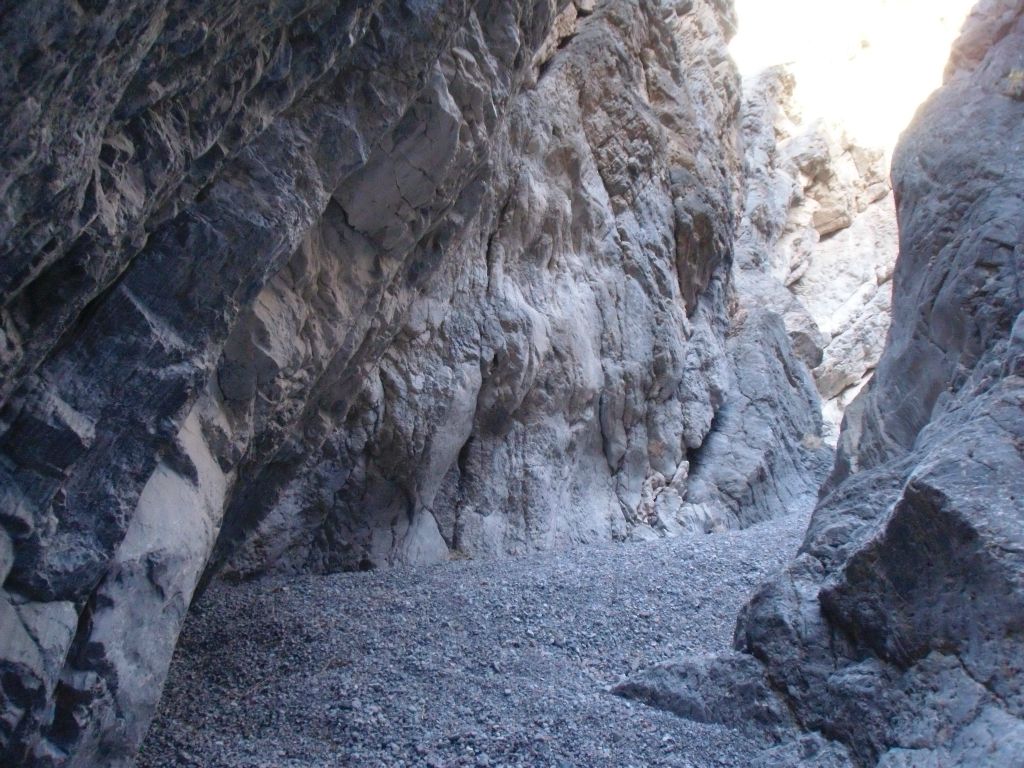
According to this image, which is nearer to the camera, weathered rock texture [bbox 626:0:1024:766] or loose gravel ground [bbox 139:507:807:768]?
weathered rock texture [bbox 626:0:1024:766]

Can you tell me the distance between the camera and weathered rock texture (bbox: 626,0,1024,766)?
4770 millimetres

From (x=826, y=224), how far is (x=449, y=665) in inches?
1457

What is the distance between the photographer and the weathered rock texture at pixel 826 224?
34938mm

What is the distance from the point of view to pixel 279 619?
781 cm

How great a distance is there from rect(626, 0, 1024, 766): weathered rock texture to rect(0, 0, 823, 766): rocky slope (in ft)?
13.2

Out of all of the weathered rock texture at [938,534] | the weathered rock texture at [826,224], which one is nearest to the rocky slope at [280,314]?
the weathered rock texture at [938,534]

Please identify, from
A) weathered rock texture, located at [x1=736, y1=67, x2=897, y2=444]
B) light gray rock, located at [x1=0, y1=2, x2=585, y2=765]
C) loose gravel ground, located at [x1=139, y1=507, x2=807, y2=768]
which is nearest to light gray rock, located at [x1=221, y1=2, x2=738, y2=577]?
loose gravel ground, located at [x1=139, y1=507, x2=807, y2=768]

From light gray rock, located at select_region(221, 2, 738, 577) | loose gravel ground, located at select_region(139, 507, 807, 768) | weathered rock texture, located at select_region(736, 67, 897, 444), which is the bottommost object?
loose gravel ground, located at select_region(139, 507, 807, 768)

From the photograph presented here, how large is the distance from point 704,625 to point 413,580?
11.0 feet

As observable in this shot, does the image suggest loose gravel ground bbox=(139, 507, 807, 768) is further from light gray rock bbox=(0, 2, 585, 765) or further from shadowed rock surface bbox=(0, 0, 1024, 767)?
light gray rock bbox=(0, 2, 585, 765)

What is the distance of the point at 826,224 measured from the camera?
38594 millimetres

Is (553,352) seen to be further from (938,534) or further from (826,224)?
(826,224)

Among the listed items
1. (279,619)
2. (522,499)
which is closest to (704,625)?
(279,619)

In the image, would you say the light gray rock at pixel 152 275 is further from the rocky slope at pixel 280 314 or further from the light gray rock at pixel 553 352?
the light gray rock at pixel 553 352
